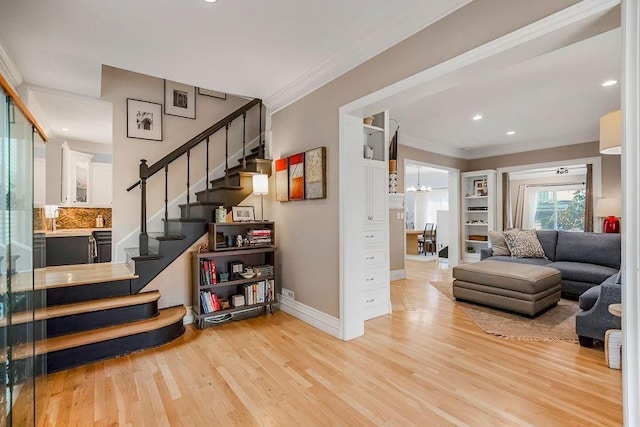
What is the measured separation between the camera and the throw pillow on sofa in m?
5.55

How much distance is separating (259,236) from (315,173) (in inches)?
45.0

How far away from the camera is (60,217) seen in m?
5.12

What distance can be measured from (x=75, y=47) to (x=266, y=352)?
3.22 metres

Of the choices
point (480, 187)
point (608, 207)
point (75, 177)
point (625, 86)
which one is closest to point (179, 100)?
point (75, 177)

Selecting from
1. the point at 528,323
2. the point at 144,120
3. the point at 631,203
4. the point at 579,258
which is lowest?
the point at 528,323

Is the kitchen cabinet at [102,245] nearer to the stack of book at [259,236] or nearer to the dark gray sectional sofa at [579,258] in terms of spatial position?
the stack of book at [259,236]

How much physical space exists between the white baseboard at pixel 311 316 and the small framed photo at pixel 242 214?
3.69 feet

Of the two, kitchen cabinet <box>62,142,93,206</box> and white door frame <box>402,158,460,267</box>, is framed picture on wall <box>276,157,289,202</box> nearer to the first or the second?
kitchen cabinet <box>62,142,93,206</box>

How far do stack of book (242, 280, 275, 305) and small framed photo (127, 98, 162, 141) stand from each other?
90.6 inches

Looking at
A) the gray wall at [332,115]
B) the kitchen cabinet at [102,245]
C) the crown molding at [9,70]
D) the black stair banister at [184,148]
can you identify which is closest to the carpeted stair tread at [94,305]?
the black stair banister at [184,148]

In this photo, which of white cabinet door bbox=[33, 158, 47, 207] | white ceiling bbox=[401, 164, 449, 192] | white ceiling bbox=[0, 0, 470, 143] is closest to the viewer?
white cabinet door bbox=[33, 158, 47, 207]

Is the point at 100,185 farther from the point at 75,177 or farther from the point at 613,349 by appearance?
the point at 613,349

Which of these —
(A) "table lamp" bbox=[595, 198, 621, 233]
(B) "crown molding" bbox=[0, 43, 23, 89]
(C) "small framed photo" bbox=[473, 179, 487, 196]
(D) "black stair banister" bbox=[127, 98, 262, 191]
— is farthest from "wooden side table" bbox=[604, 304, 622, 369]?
(B) "crown molding" bbox=[0, 43, 23, 89]

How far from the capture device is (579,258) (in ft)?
15.9
